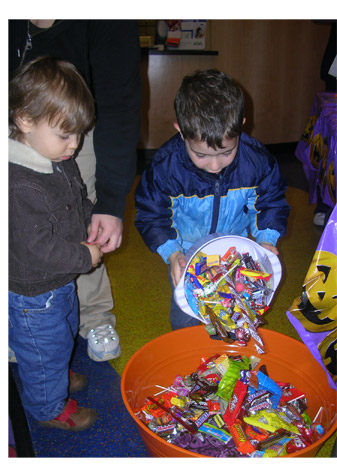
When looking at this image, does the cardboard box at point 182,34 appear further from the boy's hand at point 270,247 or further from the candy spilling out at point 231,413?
the candy spilling out at point 231,413

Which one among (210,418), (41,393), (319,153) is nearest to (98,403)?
(41,393)

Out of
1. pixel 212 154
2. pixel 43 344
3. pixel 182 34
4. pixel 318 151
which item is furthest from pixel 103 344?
pixel 182 34

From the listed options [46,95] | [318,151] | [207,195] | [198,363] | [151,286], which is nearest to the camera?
[46,95]

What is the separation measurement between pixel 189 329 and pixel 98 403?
0.36 m

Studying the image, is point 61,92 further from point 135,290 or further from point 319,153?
point 319,153

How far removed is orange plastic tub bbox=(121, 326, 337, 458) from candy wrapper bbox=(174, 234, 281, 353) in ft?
0.52

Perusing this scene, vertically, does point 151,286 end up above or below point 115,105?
below

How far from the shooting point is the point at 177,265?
49.2 inches

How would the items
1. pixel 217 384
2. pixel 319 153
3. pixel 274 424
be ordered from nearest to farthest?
pixel 274 424 < pixel 217 384 < pixel 319 153

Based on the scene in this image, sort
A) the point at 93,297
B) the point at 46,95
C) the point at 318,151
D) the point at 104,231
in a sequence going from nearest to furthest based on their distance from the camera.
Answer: the point at 46,95
the point at 104,231
the point at 93,297
the point at 318,151

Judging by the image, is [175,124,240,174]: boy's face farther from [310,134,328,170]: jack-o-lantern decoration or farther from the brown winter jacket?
[310,134,328,170]: jack-o-lantern decoration

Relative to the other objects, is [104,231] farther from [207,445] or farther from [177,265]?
[207,445]

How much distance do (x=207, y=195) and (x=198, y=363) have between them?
54cm

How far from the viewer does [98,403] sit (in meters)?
1.37
